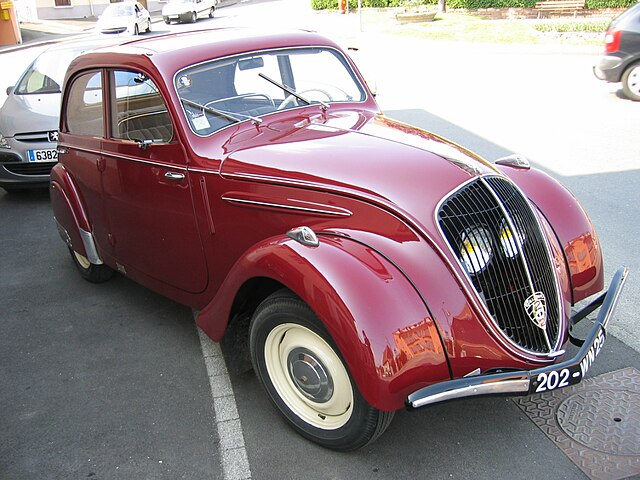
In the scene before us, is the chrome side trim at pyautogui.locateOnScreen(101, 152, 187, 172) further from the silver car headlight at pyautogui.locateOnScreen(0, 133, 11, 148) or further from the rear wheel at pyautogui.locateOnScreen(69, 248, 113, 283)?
the silver car headlight at pyautogui.locateOnScreen(0, 133, 11, 148)

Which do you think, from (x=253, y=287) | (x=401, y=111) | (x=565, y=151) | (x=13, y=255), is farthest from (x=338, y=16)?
(x=253, y=287)

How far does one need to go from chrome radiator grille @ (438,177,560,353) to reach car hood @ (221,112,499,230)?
11 centimetres

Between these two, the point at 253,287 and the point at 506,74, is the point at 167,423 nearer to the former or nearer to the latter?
the point at 253,287

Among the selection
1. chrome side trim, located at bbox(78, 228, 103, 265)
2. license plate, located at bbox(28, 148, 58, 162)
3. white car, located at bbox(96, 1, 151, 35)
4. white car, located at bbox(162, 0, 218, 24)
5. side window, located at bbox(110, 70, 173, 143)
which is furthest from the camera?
white car, located at bbox(162, 0, 218, 24)

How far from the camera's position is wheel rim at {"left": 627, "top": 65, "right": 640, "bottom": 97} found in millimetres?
10047

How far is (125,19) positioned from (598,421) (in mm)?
29192

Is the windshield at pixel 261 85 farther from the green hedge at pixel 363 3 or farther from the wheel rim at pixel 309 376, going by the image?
the green hedge at pixel 363 3

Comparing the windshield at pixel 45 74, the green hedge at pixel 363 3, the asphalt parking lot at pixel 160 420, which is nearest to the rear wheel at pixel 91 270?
the asphalt parking lot at pixel 160 420

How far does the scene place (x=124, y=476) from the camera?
3.01 meters

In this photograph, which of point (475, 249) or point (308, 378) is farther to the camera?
point (308, 378)

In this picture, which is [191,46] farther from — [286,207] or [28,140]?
[28,140]

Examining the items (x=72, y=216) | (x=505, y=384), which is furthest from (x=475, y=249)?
(x=72, y=216)

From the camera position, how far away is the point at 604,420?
312 cm

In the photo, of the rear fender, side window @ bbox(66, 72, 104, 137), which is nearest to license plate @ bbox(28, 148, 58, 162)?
the rear fender
